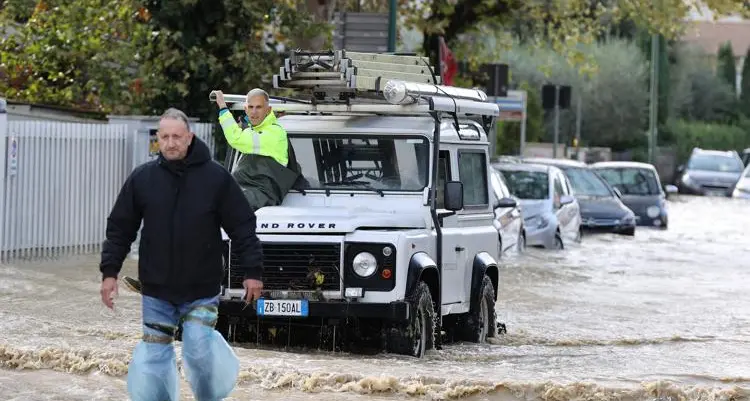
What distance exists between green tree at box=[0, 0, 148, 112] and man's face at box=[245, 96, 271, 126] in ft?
43.6

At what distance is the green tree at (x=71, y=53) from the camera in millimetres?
26602

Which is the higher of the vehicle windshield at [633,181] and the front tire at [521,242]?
the vehicle windshield at [633,181]

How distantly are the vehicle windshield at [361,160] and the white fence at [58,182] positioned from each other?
6.91m

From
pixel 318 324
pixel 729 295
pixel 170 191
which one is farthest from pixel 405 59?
pixel 729 295

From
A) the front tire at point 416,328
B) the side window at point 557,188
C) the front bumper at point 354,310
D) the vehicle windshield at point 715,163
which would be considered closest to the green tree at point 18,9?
the side window at point 557,188

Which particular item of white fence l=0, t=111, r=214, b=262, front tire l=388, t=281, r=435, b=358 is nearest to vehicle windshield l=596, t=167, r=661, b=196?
white fence l=0, t=111, r=214, b=262

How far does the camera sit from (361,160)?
13.5m

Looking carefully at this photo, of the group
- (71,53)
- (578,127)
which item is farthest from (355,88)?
(578,127)

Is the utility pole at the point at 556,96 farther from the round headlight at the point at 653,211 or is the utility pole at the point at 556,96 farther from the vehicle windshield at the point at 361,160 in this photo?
the vehicle windshield at the point at 361,160

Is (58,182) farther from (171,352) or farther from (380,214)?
(171,352)

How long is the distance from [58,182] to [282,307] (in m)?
9.58

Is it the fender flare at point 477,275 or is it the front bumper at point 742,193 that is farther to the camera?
the front bumper at point 742,193

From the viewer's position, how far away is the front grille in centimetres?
1223

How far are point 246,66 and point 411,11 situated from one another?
8.46 metres
